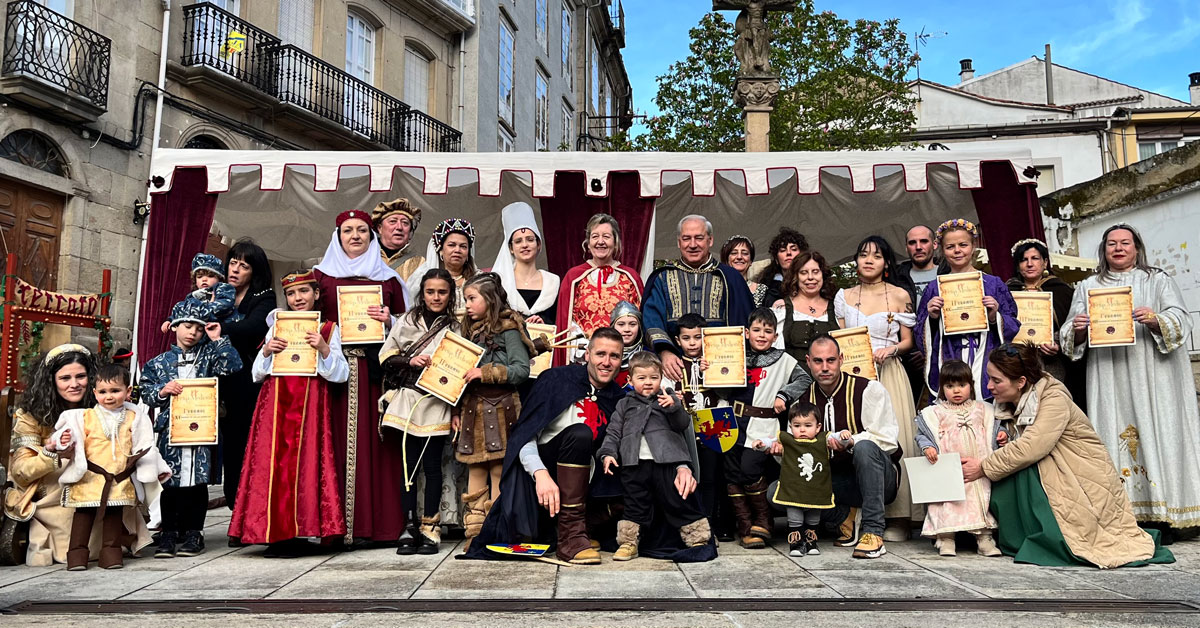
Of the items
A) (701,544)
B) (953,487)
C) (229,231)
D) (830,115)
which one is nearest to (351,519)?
(701,544)

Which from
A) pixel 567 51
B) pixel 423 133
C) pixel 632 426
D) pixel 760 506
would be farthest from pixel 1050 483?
pixel 567 51

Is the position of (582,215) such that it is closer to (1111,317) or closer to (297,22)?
(1111,317)

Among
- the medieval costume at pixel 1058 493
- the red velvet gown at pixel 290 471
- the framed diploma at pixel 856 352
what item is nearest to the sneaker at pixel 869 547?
the medieval costume at pixel 1058 493

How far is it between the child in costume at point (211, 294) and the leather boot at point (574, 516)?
91.4 inches

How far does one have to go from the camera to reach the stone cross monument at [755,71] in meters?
9.62

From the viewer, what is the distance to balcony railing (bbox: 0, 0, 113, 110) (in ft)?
36.3

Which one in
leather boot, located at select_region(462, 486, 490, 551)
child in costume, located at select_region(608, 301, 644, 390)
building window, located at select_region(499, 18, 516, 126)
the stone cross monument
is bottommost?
leather boot, located at select_region(462, 486, 490, 551)

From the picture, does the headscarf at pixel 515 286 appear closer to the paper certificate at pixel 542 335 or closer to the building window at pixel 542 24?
the paper certificate at pixel 542 335

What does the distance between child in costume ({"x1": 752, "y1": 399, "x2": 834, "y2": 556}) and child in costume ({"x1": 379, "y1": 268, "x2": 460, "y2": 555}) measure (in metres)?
1.89

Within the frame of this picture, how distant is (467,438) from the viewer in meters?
5.11

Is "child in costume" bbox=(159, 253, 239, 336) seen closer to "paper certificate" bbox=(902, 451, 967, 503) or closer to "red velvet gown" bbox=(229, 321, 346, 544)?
"red velvet gown" bbox=(229, 321, 346, 544)

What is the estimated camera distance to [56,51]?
→ 11664mm

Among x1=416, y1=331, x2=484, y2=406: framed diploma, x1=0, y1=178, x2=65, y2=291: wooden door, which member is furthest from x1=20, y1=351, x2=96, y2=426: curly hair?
x1=0, y1=178, x2=65, y2=291: wooden door

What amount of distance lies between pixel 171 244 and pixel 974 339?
6.18 metres
